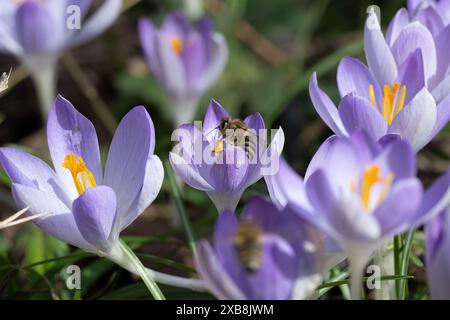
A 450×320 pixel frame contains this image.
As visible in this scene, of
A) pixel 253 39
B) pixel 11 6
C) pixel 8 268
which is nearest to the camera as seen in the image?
pixel 8 268

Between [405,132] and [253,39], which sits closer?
[405,132]

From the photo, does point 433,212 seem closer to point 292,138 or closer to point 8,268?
point 8,268

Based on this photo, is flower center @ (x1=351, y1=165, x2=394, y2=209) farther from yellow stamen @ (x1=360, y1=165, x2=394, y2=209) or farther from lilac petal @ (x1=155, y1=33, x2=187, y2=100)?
lilac petal @ (x1=155, y1=33, x2=187, y2=100)

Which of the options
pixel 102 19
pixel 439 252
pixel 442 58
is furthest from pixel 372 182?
pixel 102 19

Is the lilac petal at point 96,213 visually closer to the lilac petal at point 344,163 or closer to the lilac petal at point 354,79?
the lilac petal at point 344,163

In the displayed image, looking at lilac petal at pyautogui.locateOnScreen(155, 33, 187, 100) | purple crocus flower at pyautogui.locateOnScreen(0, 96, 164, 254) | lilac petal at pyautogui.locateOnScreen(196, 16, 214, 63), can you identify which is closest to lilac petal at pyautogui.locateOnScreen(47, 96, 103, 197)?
purple crocus flower at pyautogui.locateOnScreen(0, 96, 164, 254)

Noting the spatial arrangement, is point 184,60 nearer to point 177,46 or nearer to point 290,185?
point 177,46
